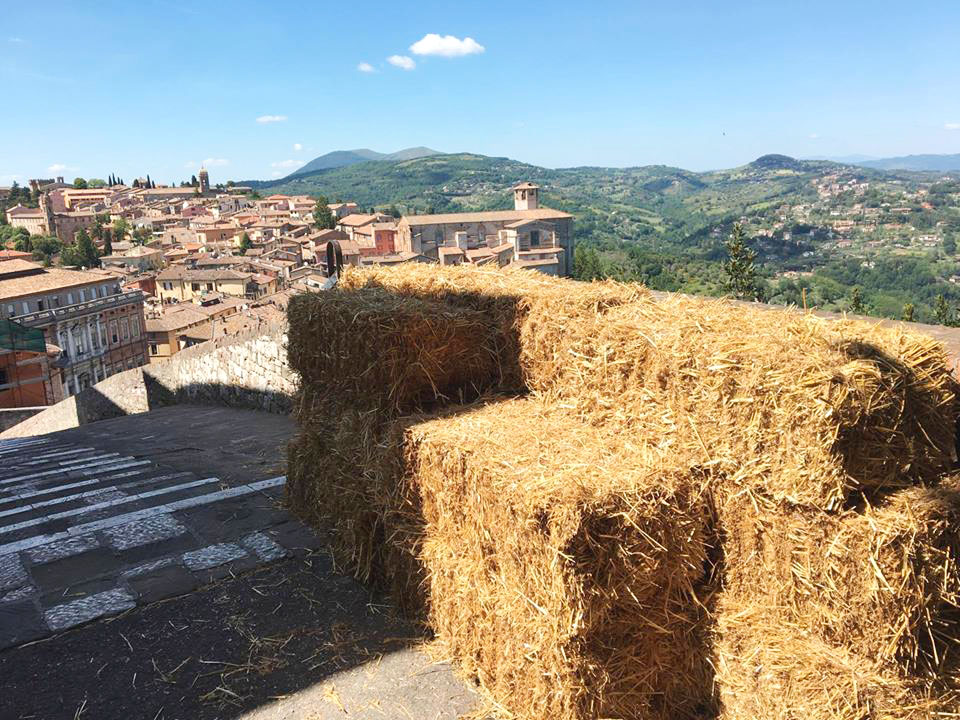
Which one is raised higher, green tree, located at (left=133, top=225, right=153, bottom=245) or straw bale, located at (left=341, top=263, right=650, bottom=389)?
green tree, located at (left=133, top=225, right=153, bottom=245)

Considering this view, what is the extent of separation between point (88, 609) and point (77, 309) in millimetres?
60515

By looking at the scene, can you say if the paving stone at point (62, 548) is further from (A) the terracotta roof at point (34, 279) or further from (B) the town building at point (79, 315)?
(A) the terracotta roof at point (34, 279)

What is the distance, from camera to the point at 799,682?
2.50 m

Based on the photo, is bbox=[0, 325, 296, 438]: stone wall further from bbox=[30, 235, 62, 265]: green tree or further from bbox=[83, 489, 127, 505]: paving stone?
bbox=[30, 235, 62, 265]: green tree

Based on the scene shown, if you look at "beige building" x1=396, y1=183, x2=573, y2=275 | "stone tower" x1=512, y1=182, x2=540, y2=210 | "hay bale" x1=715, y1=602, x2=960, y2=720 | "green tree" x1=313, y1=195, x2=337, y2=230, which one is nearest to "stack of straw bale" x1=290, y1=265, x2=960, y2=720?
"hay bale" x1=715, y1=602, x2=960, y2=720

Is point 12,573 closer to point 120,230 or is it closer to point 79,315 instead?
point 79,315

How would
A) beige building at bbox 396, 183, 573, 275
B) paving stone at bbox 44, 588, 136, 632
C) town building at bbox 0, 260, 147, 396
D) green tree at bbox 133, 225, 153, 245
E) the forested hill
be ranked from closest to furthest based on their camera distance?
paving stone at bbox 44, 588, 136, 632, town building at bbox 0, 260, 147, 396, the forested hill, beige building at bbox 396, 183, 573, 275, green tree at bbox 133, 225, 153, 245

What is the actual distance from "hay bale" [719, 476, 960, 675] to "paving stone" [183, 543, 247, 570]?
3.52 meters

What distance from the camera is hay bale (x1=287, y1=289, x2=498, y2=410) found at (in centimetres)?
404

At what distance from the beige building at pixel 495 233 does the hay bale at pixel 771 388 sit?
73.2 metres

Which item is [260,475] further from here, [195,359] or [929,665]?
[195,359]

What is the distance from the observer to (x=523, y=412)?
376 cm

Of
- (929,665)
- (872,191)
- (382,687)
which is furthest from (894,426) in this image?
(872,191)

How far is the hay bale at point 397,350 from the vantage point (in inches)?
159
